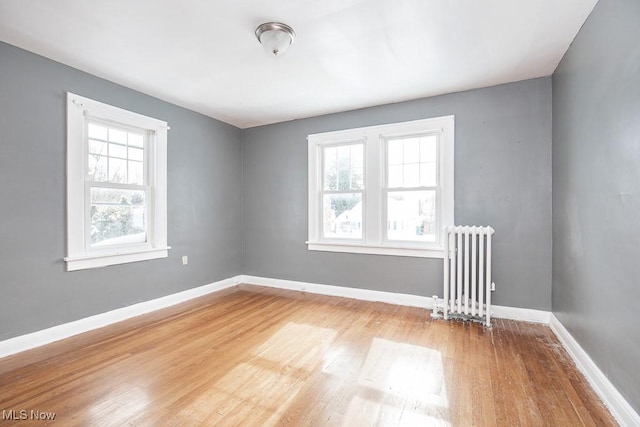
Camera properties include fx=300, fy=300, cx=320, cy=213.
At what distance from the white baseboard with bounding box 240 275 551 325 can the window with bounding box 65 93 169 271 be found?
1.66m

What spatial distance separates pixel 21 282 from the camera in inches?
100

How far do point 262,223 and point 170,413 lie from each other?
10.6 ft

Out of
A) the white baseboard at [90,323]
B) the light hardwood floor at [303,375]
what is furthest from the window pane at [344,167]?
the white baseboard at [90,323]

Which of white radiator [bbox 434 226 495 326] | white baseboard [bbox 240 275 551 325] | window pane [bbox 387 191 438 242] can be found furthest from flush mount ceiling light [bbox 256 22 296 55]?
white baseboard [bbox 240 275 551 325]

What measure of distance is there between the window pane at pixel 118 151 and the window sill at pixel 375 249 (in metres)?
2.55

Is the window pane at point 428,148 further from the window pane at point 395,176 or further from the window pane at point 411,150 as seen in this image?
the window pane at point 395,176

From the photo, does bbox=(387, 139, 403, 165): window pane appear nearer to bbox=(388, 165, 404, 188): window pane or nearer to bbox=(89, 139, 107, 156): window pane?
bbox=(388, 165, 404, 188): window pane

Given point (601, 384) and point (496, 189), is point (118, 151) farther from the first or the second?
point (601, 384)

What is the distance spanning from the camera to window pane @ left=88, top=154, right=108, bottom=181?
3.05 meters

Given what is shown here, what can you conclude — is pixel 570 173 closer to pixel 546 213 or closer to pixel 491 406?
pixel 546 213

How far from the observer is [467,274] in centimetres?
317

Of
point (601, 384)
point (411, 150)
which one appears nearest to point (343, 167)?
point (411, 150)

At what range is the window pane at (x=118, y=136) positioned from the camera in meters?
3.26

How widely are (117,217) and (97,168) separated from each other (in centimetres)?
56
